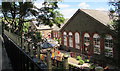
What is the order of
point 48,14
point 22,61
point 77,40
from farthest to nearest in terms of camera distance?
point 77,40 < point 48,14 < point 22,61

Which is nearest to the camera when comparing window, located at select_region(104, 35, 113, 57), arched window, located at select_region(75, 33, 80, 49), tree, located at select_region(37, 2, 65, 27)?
→ window, located at select_region(104, 35, 113, 57)

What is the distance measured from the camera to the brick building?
1432 centimetres

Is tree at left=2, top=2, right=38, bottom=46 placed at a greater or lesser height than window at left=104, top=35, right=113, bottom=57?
greater

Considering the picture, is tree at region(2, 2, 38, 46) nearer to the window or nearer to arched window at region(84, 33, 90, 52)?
the window

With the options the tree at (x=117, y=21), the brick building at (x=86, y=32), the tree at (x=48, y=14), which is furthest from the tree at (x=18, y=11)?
the brick building at (x=86, y=32)

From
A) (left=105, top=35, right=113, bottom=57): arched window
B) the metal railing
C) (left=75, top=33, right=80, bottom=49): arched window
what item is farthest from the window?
(left=75, top=33, right=80, bottom=49): arched window

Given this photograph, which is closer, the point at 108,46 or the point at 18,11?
the point at 18,11

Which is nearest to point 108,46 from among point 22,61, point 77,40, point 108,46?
point 108,46

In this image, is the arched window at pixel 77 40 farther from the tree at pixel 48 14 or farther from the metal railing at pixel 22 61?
the metal railing at pixel 22 61

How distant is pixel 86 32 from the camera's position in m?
16.7

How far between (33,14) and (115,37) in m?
6.29

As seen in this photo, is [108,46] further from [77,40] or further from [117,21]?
[117,21]

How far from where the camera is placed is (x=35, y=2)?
9758 mm

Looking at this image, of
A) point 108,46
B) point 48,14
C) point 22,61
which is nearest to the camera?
point 22,61
